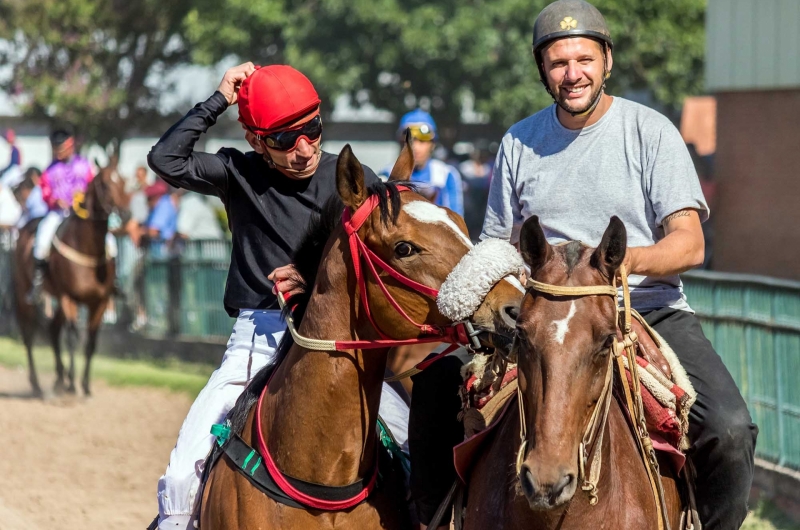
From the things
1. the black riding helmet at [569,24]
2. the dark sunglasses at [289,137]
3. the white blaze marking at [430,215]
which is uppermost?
the black riding helmet at [569,24]

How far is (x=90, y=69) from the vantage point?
79.3ft

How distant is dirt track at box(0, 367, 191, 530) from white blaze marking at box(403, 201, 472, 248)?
4924 millimetres

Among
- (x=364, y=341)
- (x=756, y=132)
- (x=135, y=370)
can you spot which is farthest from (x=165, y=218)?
(x=364, y=341)

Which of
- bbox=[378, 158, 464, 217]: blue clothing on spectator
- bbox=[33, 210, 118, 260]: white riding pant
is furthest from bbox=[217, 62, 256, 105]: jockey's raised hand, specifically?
bbox=[33, 210, 118, 260]: white riding pant

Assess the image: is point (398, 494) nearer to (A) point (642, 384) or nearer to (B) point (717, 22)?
(A) point (642, 384)

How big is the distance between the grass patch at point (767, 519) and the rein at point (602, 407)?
3.73 metres

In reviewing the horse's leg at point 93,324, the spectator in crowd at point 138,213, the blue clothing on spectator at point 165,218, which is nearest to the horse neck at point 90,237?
the horse's leg at point 93,324

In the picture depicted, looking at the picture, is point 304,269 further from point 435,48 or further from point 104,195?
point 435,48

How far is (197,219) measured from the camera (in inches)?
885

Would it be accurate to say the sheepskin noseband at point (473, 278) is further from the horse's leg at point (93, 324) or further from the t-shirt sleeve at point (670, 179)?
the horse's leg at point (93, 324)

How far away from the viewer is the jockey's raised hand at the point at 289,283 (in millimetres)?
4488

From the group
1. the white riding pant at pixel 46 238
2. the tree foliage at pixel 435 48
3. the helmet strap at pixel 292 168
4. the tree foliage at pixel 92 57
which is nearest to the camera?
the helmet strap at pixel 292 168

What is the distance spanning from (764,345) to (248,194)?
14.5 feet

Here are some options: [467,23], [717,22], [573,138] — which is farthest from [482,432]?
[467,23]
